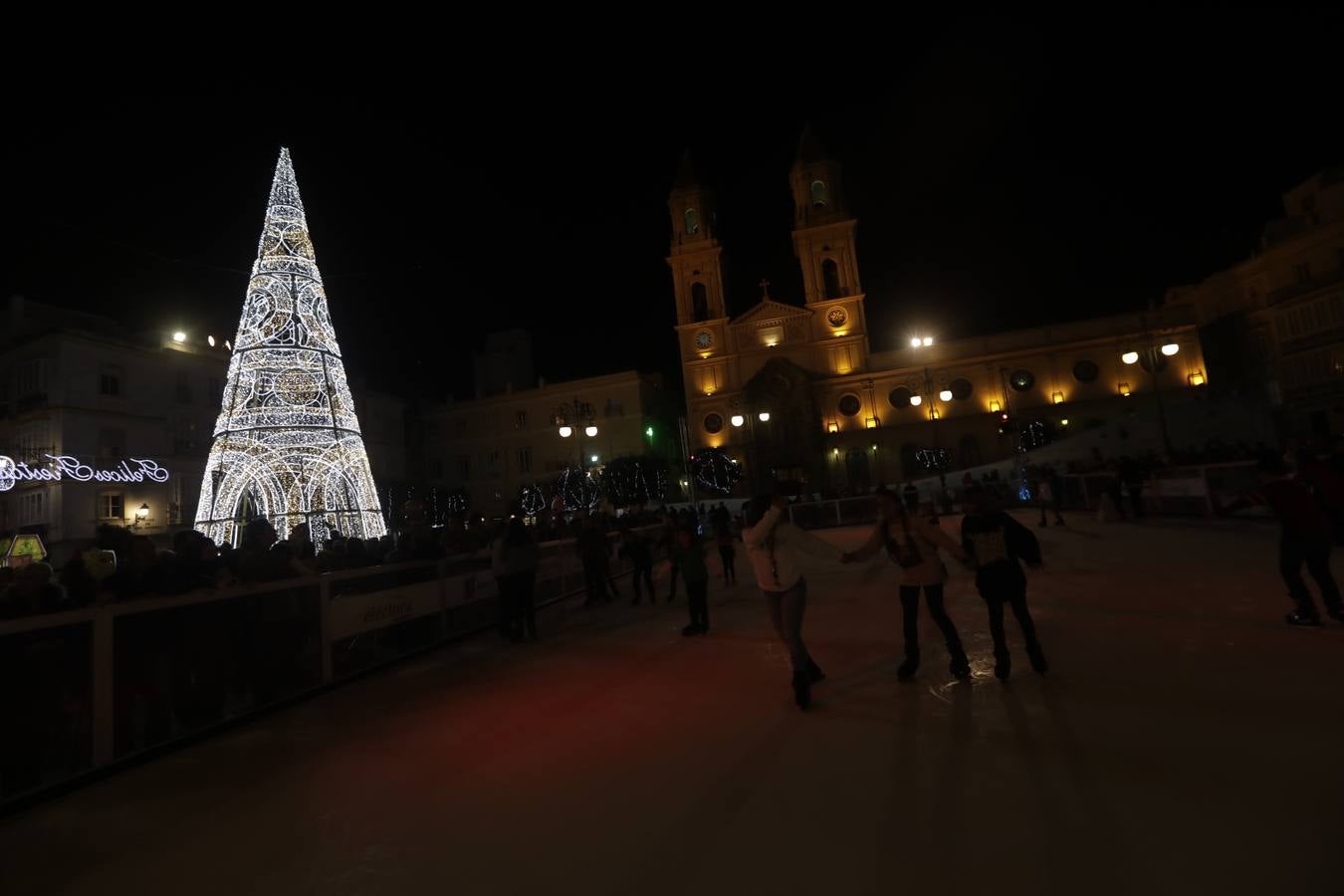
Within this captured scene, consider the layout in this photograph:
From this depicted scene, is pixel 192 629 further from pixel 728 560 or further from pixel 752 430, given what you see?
pixel 752 430

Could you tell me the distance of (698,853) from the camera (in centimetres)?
303

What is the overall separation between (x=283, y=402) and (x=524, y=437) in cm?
3894

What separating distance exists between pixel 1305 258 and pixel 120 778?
47.0 meters

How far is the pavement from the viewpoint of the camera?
284 centimetres

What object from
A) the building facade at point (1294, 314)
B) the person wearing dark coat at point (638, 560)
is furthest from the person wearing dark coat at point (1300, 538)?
the building facade at point (1294, 314)

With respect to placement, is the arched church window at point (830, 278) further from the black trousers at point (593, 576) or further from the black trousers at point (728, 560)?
the black trousers at point (593, 576)

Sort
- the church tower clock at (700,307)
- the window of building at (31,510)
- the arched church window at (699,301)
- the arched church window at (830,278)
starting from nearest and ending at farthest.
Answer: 1. the window of building at (31,510)
2. the church tower clock at (700,307)
3. the arched church window at (830,278)
4. the arched church window at (699,301)

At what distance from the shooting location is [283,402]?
12938 mm

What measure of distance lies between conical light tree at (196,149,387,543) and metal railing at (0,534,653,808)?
5559mm

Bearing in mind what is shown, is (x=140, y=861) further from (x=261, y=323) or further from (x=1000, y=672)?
(x=261, y=323)

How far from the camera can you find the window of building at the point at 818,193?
48.8m

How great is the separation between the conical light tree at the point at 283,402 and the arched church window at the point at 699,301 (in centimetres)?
3830

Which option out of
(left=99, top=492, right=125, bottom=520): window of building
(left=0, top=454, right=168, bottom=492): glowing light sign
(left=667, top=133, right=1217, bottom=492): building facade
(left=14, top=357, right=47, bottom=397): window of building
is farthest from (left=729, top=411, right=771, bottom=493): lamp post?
(left=14, top=357, right=47, bottom=397): window of building

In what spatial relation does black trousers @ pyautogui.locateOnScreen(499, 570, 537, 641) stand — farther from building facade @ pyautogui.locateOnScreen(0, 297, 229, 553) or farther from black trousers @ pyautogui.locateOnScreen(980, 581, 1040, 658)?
building facade @ pyautogui.locateOnScreen(0, 297, 229, 553)
